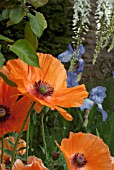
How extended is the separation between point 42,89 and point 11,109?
3.3 inches

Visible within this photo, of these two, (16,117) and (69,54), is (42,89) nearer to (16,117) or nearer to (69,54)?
(16,117)

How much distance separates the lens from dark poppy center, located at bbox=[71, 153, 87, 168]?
1.04m

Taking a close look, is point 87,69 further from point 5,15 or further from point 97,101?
point 5,15

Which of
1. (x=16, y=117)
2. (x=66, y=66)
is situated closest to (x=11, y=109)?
(x=16, y=117)

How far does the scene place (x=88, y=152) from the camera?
41.4 inches

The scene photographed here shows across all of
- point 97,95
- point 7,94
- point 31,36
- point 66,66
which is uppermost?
point 31,36

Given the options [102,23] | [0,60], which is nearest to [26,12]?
[0,60]

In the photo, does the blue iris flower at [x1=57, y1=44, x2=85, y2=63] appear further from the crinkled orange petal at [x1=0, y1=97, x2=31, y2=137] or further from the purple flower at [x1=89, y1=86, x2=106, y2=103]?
the crinkled orange petal at [x1=0, y1=97, x2=31, y2=137]

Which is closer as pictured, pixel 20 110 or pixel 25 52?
→ pixel 25 52

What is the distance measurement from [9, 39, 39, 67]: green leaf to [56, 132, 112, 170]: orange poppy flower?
0.18 metres

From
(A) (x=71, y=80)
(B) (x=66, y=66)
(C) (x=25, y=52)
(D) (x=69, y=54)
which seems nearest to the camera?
(C) (x=25, y=52)

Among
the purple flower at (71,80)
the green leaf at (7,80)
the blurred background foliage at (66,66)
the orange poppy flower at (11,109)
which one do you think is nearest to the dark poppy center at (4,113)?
the orange poppy flower at (11,109)

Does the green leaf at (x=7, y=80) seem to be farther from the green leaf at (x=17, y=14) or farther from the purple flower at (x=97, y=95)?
the purple flower at (x=97, y=95)

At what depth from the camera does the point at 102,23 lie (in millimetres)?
3299
